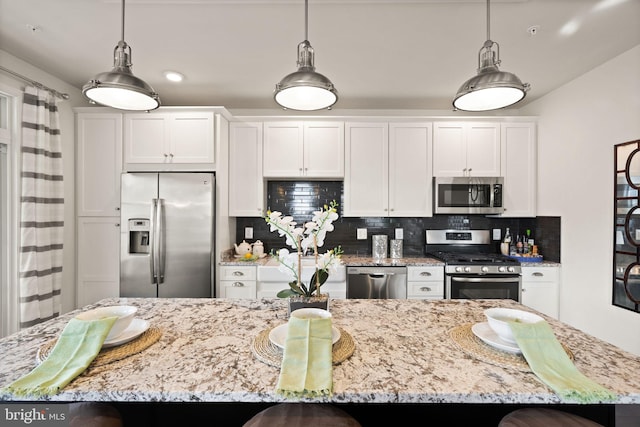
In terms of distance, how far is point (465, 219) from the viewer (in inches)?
140

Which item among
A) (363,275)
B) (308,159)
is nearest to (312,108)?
(308,159)

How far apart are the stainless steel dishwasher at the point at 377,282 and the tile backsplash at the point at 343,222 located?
60 centimetres

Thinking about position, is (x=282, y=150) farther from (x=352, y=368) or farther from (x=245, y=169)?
(x=352, y=368)

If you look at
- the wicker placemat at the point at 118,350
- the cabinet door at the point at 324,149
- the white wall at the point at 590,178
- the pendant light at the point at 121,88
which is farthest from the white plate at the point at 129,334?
the white wall at the point at 590,178

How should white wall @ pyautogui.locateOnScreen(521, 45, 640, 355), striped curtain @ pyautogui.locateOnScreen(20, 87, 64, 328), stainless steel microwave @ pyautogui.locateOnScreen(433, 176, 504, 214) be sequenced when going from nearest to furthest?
white wall @ pyautogui.locateOnScreen(521, 45, 640, 355)
striped curtain @ pyautogui.locateOnScreen(20, 87, 64, 328)
stainless steel microwave @ pyautogui.locateOnScreen(433, 176, 504, 214)

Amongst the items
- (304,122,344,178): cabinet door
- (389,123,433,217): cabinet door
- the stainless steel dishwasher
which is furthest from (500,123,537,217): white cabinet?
(304,122,344,178): cabinet door

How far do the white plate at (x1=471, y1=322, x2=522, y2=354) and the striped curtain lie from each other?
3355mm

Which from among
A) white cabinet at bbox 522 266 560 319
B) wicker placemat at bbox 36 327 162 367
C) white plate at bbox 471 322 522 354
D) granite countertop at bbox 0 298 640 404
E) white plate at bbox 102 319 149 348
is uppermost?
white plate at bbox 471 322 522 354

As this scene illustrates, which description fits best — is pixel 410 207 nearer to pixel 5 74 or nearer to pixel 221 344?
pixel 221 344

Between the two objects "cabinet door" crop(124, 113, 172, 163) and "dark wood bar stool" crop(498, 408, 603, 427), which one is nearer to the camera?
"dark wood bar stool" crop(498, 408, 603, 427)

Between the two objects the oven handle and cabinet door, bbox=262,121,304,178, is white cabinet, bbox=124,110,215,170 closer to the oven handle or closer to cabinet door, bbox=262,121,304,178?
cabinet door, bbox=262,121,304,178

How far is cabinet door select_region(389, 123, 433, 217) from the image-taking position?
3.26 metres

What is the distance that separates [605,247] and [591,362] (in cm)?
217

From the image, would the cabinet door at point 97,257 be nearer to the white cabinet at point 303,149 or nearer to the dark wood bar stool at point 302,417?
the white cabinet at point 303,149
